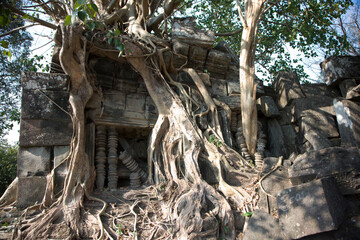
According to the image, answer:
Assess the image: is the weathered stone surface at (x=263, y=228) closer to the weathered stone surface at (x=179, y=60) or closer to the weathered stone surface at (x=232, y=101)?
the weathered stone surface at (x=232, y=101)

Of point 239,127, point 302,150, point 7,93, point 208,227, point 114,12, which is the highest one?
point 114,12

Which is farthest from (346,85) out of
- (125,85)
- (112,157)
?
(112,157)

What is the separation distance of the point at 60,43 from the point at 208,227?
2929mm

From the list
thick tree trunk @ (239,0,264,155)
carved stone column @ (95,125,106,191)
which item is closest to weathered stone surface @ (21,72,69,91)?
carved stone column @ (95,125,106,191)

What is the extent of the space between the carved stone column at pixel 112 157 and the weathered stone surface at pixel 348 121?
3100mm

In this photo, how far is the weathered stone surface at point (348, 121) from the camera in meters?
3.85

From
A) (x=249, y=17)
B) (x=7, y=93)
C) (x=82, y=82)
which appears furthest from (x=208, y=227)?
(x=7, y=93)

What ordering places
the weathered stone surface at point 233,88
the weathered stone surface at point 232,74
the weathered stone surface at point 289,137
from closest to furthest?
the weathered stone surface at point 289,137 → the weathered stone surface at point 233,88 → the weathered stone surface at point 232,74

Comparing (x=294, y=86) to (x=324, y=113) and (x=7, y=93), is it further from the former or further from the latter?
(x=7, y=93)

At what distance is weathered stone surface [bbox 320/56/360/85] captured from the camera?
4984mm

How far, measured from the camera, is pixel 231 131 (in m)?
4.78

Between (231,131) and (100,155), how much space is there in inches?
78.9

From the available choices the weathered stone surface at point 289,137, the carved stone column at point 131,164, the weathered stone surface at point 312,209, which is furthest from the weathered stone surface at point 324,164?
the carved stone column at point 131,164

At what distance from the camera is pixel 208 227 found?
3016 mm
